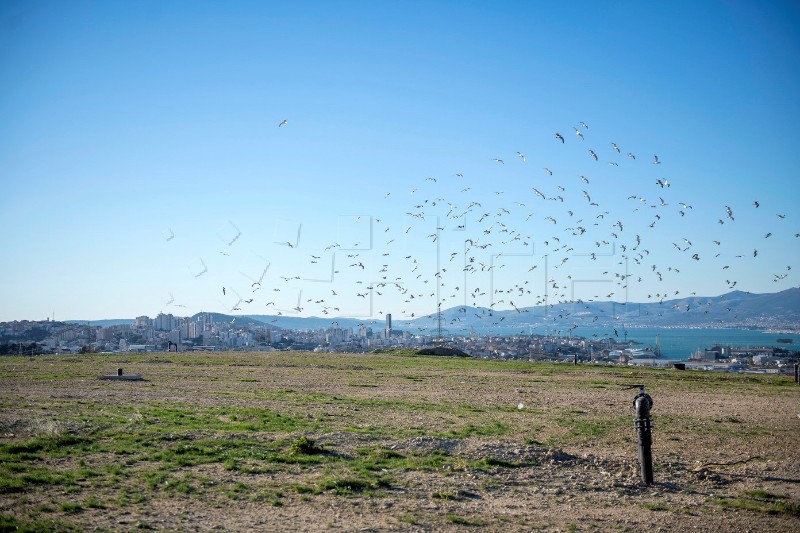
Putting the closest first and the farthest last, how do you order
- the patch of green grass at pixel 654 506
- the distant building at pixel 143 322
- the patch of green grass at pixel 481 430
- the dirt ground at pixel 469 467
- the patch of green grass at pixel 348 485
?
the dirt ground at pixel 469 467
the patch of green grass at pixel 654 506
the patch of green grass at pixel 348 485
the patch of green grass at pixel 481 430
the distant building at pixel 143 322

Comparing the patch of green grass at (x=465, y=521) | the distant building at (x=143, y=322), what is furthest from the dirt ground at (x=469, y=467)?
the distant building at (x=143, y=322)

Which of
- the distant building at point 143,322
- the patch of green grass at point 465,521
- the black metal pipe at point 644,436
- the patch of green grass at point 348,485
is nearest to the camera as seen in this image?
the patch of green grass at point 465,521

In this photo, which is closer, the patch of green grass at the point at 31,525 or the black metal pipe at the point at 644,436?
the patch of green grass at the point at 31,525

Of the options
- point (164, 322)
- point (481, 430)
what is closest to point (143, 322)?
point (164, 322)

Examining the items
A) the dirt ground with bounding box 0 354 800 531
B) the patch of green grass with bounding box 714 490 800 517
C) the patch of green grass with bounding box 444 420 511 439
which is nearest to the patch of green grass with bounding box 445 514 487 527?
the dirt ground with bounding box 0 354 800 531

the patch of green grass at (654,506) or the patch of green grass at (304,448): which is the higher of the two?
the patch of green grass at (304,448)

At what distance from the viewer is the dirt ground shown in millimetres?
10594

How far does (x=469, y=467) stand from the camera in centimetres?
1391

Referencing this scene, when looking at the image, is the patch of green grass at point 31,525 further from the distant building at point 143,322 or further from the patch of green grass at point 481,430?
the distant building at point 143,322

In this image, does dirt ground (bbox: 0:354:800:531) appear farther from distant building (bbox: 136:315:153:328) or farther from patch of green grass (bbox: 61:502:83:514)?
distant building (bbox: 136:315:153:328)

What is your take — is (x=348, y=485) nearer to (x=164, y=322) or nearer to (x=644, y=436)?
(x=644, y=436)

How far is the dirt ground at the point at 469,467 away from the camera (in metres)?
10.6

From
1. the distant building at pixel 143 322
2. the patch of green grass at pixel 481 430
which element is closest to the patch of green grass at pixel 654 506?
the patch of green grass at pixel 481 430

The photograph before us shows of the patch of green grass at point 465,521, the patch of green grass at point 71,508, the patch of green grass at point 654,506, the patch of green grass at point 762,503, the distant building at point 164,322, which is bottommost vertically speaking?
the patch of green grass at point 762,503
